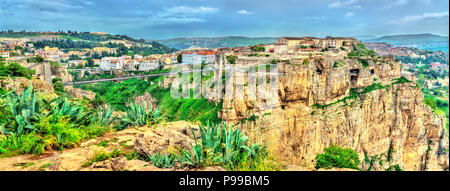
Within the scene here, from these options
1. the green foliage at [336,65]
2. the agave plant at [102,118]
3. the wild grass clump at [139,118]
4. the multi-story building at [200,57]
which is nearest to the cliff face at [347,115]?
the green foliage at [336,65]

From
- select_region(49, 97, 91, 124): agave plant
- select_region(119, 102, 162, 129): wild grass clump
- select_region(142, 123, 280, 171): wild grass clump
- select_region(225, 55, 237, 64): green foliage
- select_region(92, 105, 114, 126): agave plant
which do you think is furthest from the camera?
select_region(225, 55, 237, 64): green foliage

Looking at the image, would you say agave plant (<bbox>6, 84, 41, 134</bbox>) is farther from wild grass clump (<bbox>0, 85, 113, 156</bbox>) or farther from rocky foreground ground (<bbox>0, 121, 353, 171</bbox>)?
rocky foreground ground (<bbox>0, 121, 353, 171</bbox>)

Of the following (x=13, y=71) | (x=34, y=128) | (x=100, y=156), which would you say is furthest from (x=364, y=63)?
(x=13, y=71)

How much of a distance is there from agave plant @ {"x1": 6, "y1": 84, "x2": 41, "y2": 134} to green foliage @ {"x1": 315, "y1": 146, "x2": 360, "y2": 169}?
11.6 metres

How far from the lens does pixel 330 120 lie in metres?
18.0

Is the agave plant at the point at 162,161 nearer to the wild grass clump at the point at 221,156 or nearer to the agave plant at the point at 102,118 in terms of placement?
the wild grass clump at the point at 221,156

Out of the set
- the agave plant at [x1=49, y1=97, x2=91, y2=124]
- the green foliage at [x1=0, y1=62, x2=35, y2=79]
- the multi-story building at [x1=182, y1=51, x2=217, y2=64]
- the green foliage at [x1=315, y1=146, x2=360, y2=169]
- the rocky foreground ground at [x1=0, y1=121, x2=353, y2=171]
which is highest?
the multi-story building at [x1=182, y1=51, x2=217, y2=64]

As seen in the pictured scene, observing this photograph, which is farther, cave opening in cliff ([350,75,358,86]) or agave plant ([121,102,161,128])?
cave opening in cliff ([350,75,358,86])

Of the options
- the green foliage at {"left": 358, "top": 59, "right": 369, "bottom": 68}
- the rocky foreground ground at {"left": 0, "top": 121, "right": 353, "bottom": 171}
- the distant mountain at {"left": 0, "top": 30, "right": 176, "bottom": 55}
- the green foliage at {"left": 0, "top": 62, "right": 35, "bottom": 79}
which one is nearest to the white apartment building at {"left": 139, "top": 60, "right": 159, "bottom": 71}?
the distant mountain at {"left": 0, "top": 30, "right": 176, "bottom": 55}

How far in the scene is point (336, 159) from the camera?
13320mm

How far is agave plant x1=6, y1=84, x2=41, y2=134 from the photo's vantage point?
3.64m

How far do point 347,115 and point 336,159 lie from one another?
22.1 ft
